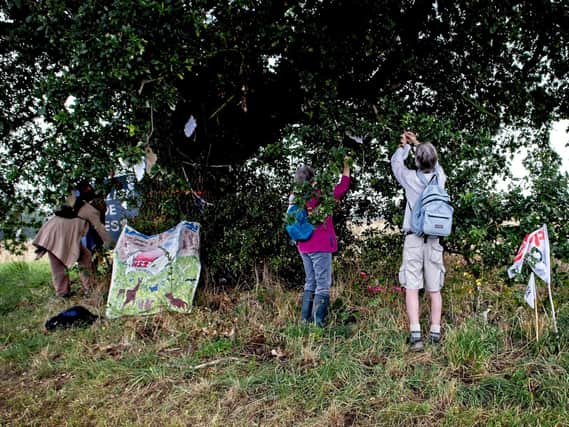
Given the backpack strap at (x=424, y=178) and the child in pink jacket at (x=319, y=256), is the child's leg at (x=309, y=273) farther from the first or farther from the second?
the backpack strap at (x=424, y=178)

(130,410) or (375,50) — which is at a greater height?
(375,50)

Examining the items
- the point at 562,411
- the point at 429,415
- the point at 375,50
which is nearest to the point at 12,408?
the point at 429,415

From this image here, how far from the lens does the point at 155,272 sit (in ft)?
18.1

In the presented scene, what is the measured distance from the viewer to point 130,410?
3.57 metres

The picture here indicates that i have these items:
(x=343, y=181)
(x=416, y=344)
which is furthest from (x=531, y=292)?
(x=343, y=181)

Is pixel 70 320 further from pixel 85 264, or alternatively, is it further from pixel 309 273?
pixel 309 273

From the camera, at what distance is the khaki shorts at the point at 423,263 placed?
411cm

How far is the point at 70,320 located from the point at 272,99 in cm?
384

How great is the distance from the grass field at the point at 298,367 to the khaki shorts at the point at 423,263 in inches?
18.7

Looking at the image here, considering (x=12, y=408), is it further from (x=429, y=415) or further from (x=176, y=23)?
(x=176, y=23)

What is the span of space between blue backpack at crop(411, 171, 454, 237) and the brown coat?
480 centimetres

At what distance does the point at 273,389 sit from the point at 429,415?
1.20 meters

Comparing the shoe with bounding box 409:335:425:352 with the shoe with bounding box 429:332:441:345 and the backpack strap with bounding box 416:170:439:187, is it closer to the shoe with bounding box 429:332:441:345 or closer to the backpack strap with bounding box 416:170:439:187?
the shoe with bounding box 429:332:441:345

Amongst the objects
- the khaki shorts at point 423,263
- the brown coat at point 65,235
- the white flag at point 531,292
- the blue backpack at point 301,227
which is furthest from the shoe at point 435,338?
the brown coat at point 65,235
